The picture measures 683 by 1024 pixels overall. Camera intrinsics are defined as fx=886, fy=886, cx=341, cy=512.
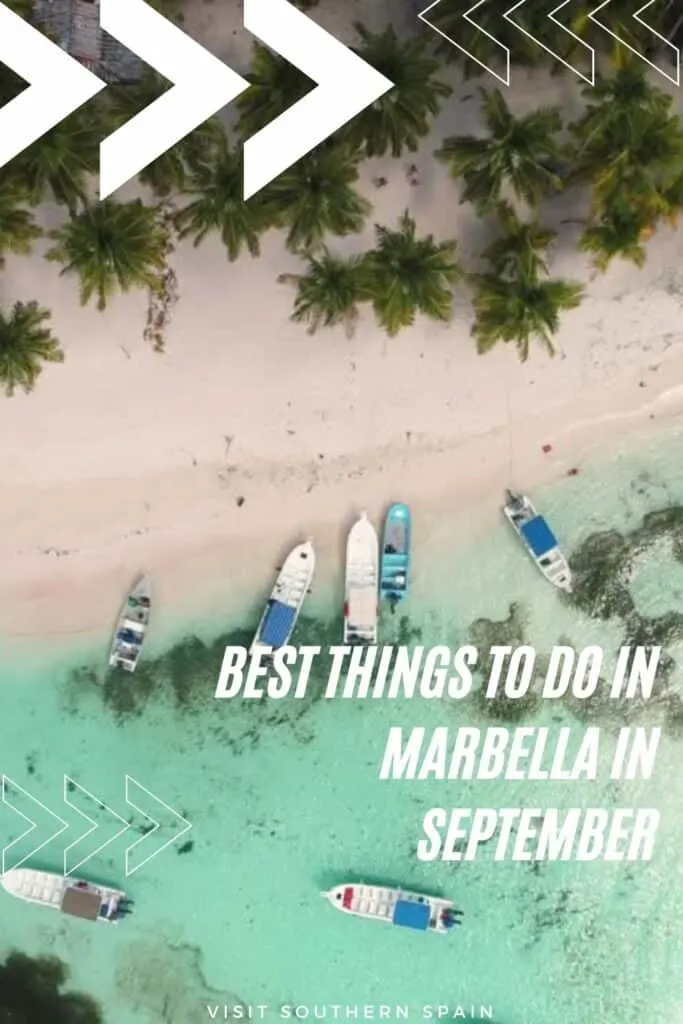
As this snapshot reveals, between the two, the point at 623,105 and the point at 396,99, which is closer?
the point at 623,105

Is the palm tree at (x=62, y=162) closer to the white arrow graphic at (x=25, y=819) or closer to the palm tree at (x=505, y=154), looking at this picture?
the palm tree at (x=505, y=154)

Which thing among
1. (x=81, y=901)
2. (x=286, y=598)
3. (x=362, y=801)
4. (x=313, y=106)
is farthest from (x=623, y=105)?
(x=81, y=901)

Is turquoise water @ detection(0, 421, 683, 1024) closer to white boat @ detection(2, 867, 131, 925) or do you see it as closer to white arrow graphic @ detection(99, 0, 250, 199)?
white boat @ detection(2, 867, 131, 925)

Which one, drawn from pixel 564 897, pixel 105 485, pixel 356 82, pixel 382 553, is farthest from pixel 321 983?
pixel 356 82

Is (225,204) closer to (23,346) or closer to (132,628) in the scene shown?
(23,346)

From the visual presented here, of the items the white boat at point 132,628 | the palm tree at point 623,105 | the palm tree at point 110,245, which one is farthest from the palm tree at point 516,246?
the white boat at point 132,628

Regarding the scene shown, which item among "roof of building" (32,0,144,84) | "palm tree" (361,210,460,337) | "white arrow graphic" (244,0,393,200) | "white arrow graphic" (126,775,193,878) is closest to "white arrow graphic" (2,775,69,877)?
"white arrow graphic" (126,775,193,878)

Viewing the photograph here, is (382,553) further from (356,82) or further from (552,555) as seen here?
(356,82)
